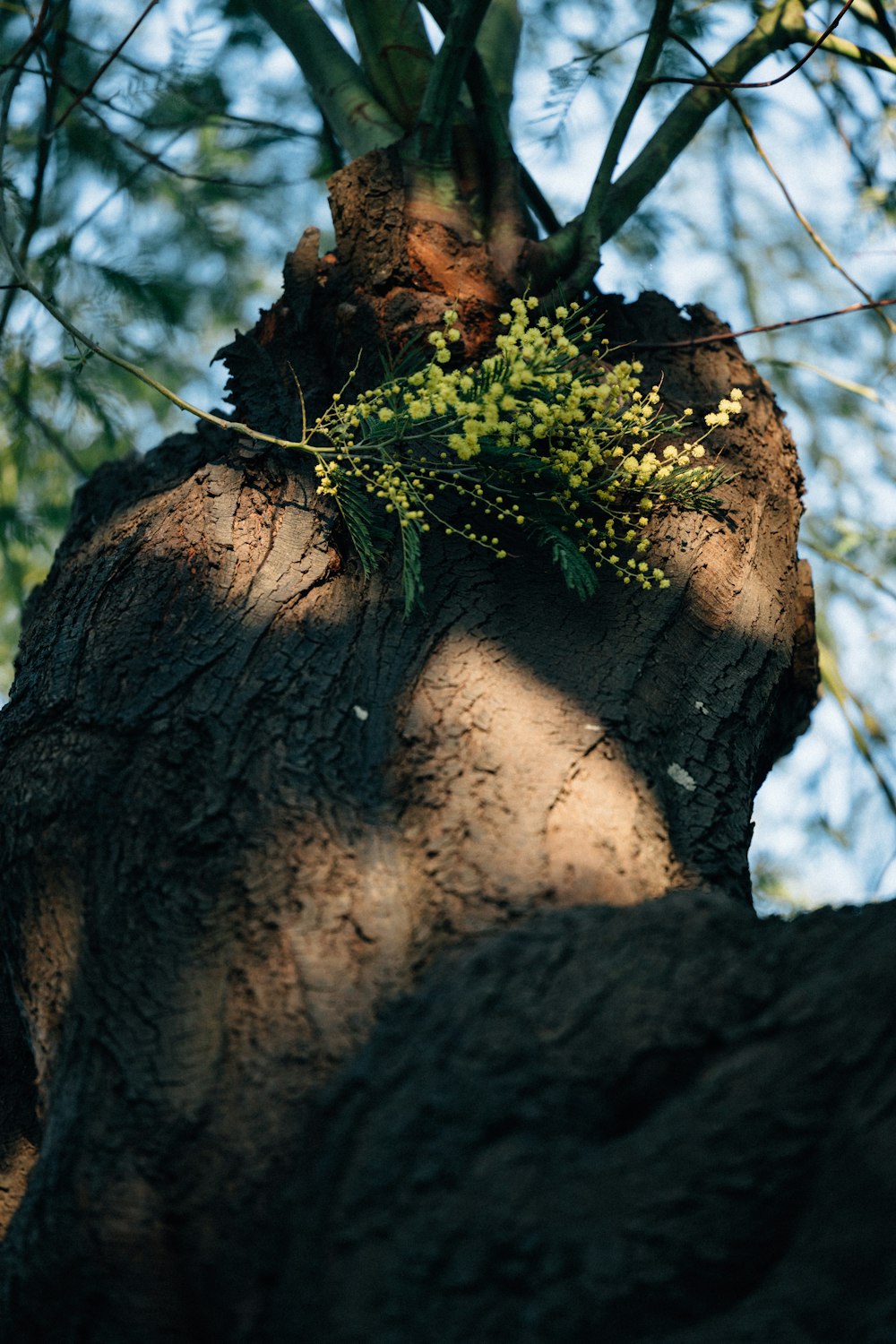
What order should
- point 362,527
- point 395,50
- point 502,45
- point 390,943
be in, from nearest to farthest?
point 390,943
point 362,527
point 395,50
point 502,45

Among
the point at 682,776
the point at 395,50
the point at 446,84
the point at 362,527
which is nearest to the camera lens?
the point at 682,776

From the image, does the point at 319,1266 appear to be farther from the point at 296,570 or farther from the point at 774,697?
the point at 774,697

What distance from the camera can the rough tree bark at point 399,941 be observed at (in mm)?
979

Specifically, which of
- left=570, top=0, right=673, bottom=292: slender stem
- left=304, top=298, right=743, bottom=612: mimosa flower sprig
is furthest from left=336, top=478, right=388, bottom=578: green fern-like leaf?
left=570, top=0, right=673, bottom=292: slender stem

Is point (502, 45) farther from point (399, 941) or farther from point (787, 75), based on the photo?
point (399, 941)

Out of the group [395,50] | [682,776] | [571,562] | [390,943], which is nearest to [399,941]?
[390,943]

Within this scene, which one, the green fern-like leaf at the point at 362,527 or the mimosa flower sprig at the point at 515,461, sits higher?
the mimosa flower sprig at the point at 515,461

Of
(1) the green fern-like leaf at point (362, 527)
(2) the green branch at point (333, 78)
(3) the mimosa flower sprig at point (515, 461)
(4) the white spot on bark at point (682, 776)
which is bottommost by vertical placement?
(4) the white spot on bark at point (682, 776)

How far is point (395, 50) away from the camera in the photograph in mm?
2416

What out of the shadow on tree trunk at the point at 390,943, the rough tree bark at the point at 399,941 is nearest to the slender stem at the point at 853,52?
the rough tree bark at the point at 399,941

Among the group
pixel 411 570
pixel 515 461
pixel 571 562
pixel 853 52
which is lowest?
pixel 411 570

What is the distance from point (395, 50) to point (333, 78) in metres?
0.17

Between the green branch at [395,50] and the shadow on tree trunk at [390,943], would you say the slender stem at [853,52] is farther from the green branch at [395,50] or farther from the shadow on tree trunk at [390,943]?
the shadow on tree trunk at [390,943]

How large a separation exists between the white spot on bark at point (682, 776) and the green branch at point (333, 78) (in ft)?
5.39
